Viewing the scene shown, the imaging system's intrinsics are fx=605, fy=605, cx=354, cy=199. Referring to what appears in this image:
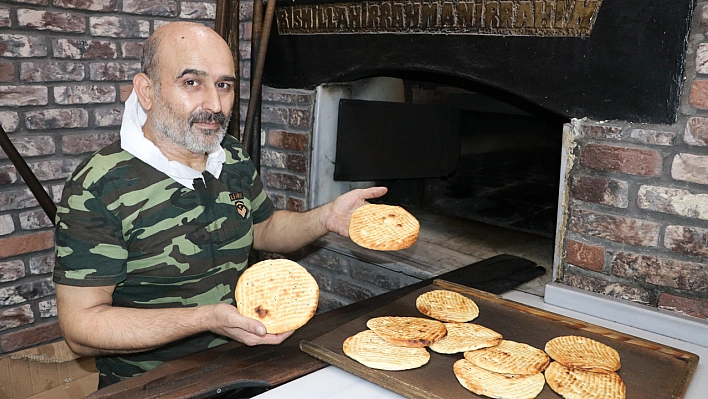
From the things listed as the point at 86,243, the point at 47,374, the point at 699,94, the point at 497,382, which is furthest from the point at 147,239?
the point at 699,94

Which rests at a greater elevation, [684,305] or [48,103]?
[48,103]

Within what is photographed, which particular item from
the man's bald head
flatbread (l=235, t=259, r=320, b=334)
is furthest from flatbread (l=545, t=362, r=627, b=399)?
→ the man's bald head

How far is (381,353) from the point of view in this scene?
1.30 m

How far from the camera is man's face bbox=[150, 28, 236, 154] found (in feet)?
5.47

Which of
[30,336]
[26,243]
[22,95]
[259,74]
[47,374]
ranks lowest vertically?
[47,374]

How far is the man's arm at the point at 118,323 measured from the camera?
1.38m

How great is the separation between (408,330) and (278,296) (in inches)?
12.4

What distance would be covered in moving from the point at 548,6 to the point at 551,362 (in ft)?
3.53

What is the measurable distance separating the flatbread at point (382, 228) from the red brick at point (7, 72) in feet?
4.43

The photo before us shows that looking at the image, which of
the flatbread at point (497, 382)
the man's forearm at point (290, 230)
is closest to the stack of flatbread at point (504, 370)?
the flatbread at point (497, 382)

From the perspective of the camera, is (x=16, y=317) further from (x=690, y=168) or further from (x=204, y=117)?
(x=690, y=168)

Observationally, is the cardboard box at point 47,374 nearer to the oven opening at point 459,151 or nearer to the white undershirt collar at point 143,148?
the white undershirt collar at point 143,148

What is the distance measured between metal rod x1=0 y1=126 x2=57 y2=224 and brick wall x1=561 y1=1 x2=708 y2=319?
180 centimetres

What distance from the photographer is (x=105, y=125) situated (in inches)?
95.9
